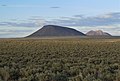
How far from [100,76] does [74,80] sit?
50.7 inches

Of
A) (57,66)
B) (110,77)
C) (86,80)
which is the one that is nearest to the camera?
(86,80)

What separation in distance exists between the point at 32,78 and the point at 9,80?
3.52ft

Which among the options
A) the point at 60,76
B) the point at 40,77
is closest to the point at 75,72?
the point at 60,76

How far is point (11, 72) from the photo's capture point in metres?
15.1

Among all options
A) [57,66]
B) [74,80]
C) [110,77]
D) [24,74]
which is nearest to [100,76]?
[110,77]

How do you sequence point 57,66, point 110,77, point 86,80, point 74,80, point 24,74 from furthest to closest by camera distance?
1. point 57,66
2. point 24,74
3. point 110,77
4. point 74,80
5. point 86,80

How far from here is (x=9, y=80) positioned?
13711mm

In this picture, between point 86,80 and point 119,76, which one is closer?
point 86,80

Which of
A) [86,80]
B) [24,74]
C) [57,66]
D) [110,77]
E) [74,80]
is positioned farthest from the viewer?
[57,66]

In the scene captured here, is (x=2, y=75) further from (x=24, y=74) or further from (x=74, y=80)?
(x=74, y=80)

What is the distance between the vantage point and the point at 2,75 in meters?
14.3

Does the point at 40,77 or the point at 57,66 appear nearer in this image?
the point at 40,77

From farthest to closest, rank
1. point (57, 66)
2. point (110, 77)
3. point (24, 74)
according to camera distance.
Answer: point (57, 66), point (24, 74), point (110, 77)

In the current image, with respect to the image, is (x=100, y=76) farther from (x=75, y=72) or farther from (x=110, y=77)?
(x=75, y=72)
